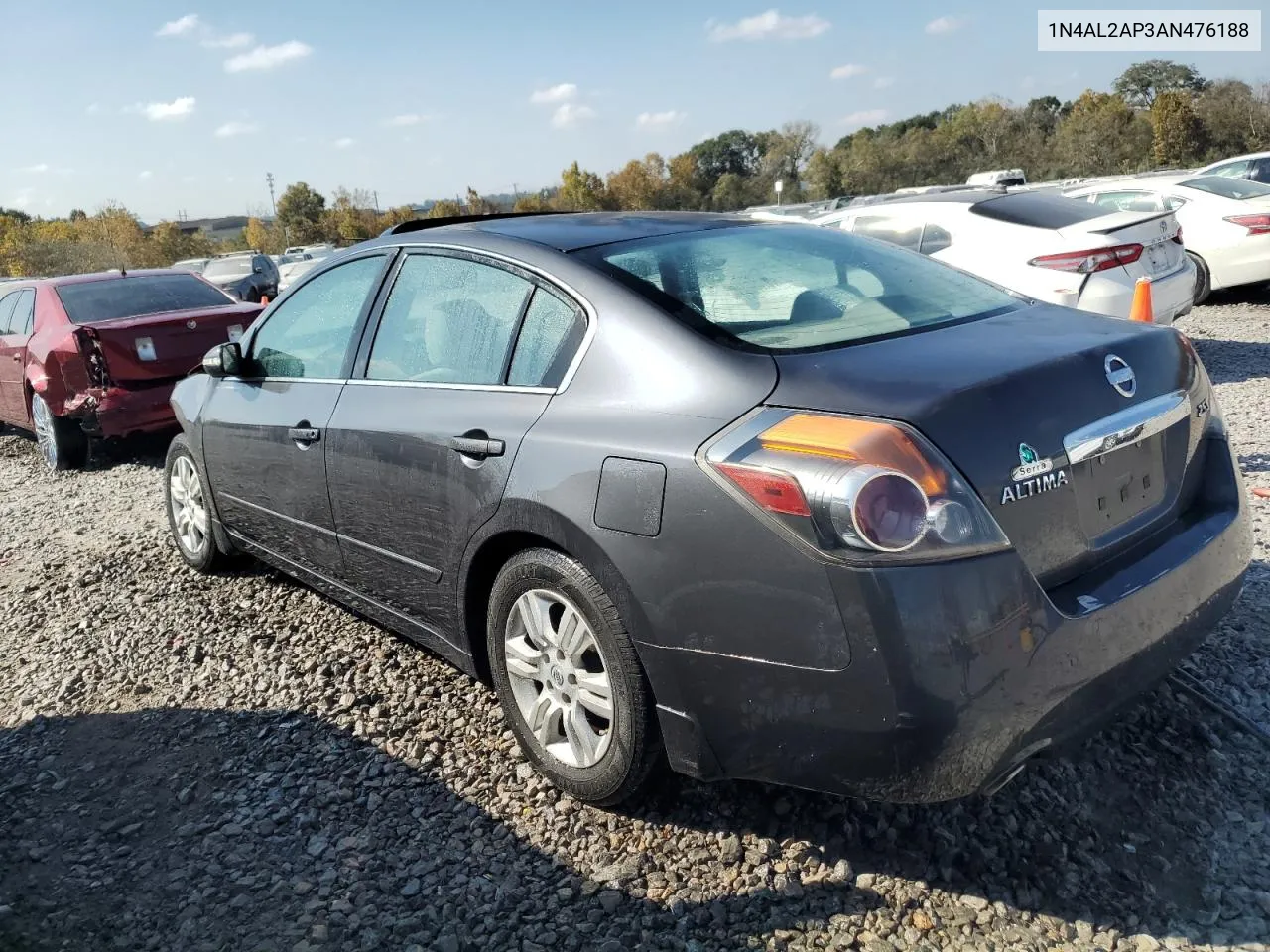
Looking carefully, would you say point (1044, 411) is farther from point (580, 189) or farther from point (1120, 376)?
point (580, 189)

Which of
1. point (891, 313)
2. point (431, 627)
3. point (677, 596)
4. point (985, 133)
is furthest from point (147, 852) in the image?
point (985, 133)

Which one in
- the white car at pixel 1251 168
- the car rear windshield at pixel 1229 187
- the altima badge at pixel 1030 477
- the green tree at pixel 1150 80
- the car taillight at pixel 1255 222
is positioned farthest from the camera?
the green tree at pixel 1150 80

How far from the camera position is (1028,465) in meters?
2.18

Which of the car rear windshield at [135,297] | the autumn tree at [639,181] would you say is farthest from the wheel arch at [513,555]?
the autumn tree at [639,181]

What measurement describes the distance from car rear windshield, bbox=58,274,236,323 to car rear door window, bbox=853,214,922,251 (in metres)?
5.56

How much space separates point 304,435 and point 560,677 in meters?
1.57

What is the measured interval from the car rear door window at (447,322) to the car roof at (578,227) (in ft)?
0.47

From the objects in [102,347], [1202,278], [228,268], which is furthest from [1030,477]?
[228,268]

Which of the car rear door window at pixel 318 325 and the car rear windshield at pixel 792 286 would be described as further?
the car rear door window at pixel 318 325

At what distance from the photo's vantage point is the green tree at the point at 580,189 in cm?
5866

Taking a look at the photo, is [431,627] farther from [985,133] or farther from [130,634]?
[985,133]

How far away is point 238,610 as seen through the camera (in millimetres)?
4578

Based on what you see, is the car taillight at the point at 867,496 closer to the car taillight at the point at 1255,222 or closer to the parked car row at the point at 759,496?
the parked car row at the point at 759,496

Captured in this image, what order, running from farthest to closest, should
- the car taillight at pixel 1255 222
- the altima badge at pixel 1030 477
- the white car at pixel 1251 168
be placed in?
the white car at pixel 1251 168 < the car taillight at pixel 1255 222 < the altima badge at pixel 1030 477
